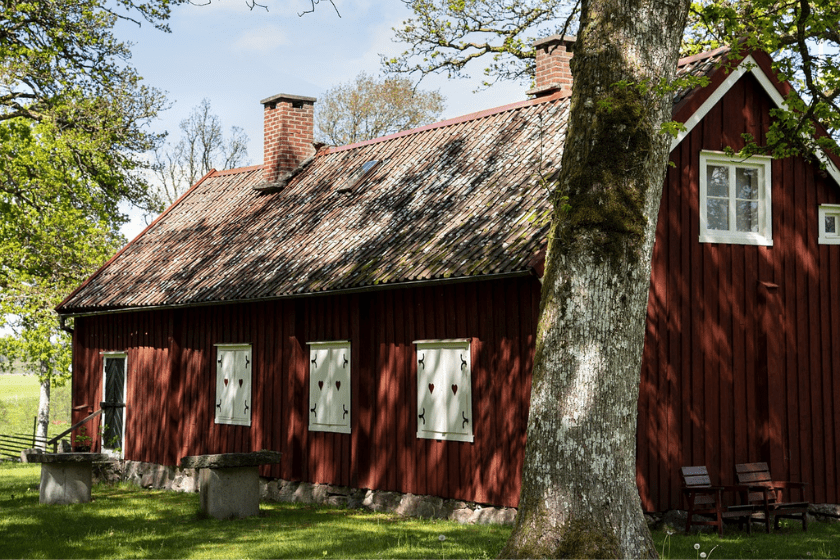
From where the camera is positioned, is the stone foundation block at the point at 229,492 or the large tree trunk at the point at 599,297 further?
the stone foundation block at the point at 229,492

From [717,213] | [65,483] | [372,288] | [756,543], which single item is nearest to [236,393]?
[65,483]

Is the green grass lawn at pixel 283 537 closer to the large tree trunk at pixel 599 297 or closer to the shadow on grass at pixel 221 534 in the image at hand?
the shadow on grass at pixel 221 534

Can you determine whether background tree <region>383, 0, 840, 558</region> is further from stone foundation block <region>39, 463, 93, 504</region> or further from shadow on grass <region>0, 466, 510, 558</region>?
stone foundation block <region>39, 463, 93, 504</region>

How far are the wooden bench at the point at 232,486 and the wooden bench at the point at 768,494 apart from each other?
6.15 metres

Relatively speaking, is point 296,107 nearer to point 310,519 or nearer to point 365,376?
point 365,376

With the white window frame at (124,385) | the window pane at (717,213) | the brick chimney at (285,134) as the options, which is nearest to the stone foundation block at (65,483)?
the white window frame at (124,385)

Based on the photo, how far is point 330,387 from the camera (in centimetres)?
1576

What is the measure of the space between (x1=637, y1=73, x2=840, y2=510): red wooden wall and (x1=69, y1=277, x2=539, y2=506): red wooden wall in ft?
5.77

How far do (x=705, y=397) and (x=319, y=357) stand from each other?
6081mm

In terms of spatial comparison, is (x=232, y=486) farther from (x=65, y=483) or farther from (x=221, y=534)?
(x=65, y=483)

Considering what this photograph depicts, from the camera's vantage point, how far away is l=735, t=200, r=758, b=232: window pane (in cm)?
1380

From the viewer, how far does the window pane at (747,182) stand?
13.9m

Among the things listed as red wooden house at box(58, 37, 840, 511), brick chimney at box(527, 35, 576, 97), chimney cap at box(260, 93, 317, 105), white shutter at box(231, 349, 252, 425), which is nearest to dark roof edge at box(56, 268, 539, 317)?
red wooden house at box(58, 37, 840, 511)

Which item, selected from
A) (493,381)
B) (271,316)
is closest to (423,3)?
(271,316)
